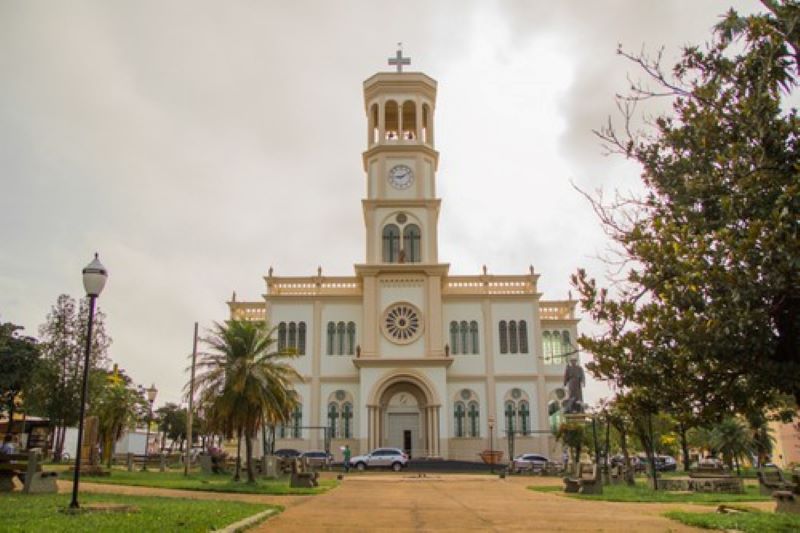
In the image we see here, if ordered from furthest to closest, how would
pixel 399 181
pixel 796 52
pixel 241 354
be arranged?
pixel 399 181 < pixel 241 354 < pixel 796 52

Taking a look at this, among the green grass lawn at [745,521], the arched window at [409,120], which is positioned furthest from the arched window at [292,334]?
the green grass lawn at [745,521]

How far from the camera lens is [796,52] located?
880 centimetres

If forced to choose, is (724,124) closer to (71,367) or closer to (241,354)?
(241,354)

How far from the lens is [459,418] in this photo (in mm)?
40531

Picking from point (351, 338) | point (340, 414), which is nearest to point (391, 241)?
point (351, 338)

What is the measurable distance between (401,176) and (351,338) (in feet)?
37.0

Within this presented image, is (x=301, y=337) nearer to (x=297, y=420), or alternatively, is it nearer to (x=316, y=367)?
(x=316, y=367)

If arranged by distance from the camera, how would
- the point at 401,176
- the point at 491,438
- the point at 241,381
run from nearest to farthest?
the point at 241,381 → the point at 491,438 → the point at 401,176

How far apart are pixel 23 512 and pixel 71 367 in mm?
32704

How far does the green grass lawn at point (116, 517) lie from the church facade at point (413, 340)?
27.6m

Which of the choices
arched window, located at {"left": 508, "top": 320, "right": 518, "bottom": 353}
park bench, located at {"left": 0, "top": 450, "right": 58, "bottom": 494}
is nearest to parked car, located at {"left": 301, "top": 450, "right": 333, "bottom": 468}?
arched window, located at {"left": 508, "top": 320, "right": 518, "bottom": 353}

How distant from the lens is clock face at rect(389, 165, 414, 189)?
4412cm

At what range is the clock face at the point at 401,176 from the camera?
44125mm

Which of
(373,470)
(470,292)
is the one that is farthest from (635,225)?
(470,292)
